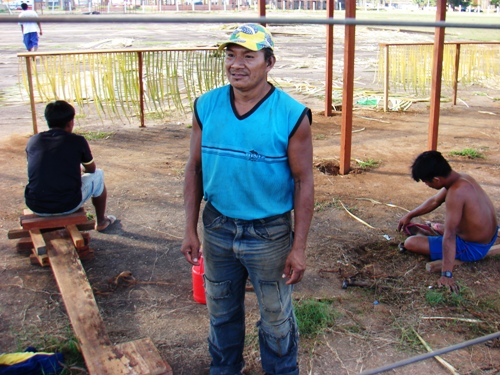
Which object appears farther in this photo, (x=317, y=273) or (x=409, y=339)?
(x=317, y=273)

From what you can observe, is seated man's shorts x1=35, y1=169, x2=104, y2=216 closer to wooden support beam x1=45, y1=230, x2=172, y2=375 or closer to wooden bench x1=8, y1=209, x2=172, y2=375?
wooden bench x1=8, y1=209, x2=172, y2=375

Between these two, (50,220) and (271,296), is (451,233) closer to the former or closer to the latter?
(271,296)

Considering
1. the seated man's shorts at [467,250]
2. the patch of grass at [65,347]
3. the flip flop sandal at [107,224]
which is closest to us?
the patch of grass at [65,347]

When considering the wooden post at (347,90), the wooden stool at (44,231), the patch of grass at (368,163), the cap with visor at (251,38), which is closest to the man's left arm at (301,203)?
the cap with visor at (251,38)

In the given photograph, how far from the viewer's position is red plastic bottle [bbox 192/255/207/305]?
388cm

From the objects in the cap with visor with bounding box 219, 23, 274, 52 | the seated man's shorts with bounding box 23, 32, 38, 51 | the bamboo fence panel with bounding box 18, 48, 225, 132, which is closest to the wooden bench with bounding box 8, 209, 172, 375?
the cap with visor with bounding box 219, 23, 274, 52

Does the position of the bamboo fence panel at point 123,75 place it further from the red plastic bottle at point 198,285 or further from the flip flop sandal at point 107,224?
the red plastic bottle at point 198,285

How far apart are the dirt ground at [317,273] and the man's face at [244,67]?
5.50 ft

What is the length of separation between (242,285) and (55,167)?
231 cm

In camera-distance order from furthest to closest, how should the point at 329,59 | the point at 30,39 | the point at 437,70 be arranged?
the point at 30,39 < the point at 329,59 < the point at 437,70

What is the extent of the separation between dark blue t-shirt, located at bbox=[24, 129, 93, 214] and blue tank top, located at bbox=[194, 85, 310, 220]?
88.1 inches

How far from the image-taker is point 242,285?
9.55 feet

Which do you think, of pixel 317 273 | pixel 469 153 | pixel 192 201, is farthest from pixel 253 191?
pixel 469 153

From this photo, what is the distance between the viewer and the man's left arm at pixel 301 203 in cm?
259
